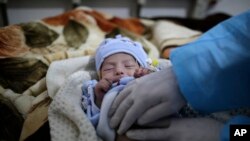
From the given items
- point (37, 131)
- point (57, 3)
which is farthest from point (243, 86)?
point (57, 3)

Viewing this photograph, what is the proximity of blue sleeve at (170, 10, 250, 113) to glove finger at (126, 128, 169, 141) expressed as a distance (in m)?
0.12

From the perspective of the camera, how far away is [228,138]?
2.25 ft

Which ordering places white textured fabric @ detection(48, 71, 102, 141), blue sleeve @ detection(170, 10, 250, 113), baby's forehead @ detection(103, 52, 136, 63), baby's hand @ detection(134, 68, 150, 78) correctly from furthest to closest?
1. baby's forehead @ detection(103, 52, 136, 63)
2. baby's hand @ detection(134, 68, 150, 78)
3. white textured fabric @ detection(48, 71, 102, 141)
4. blue sleeve @ detection(170, 10, 250, 113)

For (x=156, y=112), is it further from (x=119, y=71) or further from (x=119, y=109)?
(x=119, y=71)

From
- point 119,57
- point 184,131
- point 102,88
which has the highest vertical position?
point 119,57

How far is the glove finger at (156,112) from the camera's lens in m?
0.68

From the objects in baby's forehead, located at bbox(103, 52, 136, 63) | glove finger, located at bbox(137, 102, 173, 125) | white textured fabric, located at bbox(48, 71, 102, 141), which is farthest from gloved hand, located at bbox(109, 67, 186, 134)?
baby's forehead, located at bbox(103, 52, 136, 63)

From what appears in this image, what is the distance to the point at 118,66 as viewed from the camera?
958 mm

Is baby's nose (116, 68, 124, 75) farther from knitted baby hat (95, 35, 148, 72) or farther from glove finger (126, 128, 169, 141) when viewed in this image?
glove finger (126, 128, 169, 141)

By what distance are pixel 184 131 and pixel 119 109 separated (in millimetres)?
191

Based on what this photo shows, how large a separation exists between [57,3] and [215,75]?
1443 millimetres

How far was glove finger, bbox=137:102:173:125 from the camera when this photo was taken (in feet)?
2.22

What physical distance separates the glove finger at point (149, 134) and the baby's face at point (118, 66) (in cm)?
25


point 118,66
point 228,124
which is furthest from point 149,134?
point 118,66
